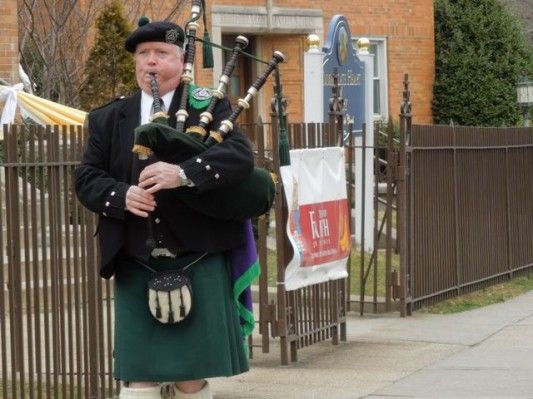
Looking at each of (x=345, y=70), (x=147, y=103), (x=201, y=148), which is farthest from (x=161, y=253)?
(x=345, y=70)

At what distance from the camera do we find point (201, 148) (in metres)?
5.81

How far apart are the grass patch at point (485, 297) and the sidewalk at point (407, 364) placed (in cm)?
60

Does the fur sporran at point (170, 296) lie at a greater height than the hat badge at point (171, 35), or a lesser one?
lesser

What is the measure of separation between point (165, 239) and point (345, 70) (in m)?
10.8

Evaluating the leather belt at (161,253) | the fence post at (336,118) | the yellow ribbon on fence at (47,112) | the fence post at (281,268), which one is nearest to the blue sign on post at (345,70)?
the yellow ribbon on fence at (47,112)

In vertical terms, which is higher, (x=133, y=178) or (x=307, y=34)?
(x=307, y=34)

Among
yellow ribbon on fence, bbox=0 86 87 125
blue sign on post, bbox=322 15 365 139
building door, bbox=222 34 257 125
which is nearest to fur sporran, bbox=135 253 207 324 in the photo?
yellow ribbon on fence, bbox=0 86 87 125

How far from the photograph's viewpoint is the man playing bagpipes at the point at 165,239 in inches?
230

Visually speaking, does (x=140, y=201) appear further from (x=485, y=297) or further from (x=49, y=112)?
(x=485, y=297)

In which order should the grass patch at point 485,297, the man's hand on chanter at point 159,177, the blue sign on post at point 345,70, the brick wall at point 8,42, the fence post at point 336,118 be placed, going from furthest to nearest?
1. the brick wall at point 8,42
2. the blue sign on post at point 345,70
3. the grass patch at point 485,297
4. the fence post at point 336,118
5. the man's hand on chanter at point 159,177

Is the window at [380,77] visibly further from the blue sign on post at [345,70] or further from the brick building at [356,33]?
the blue sign on post at [345,70]

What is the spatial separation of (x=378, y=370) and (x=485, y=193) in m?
5.21

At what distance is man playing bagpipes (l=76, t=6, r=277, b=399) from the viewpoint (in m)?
5.83

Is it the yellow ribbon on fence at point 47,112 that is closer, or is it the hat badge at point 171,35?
the hat badge at point 171,35
